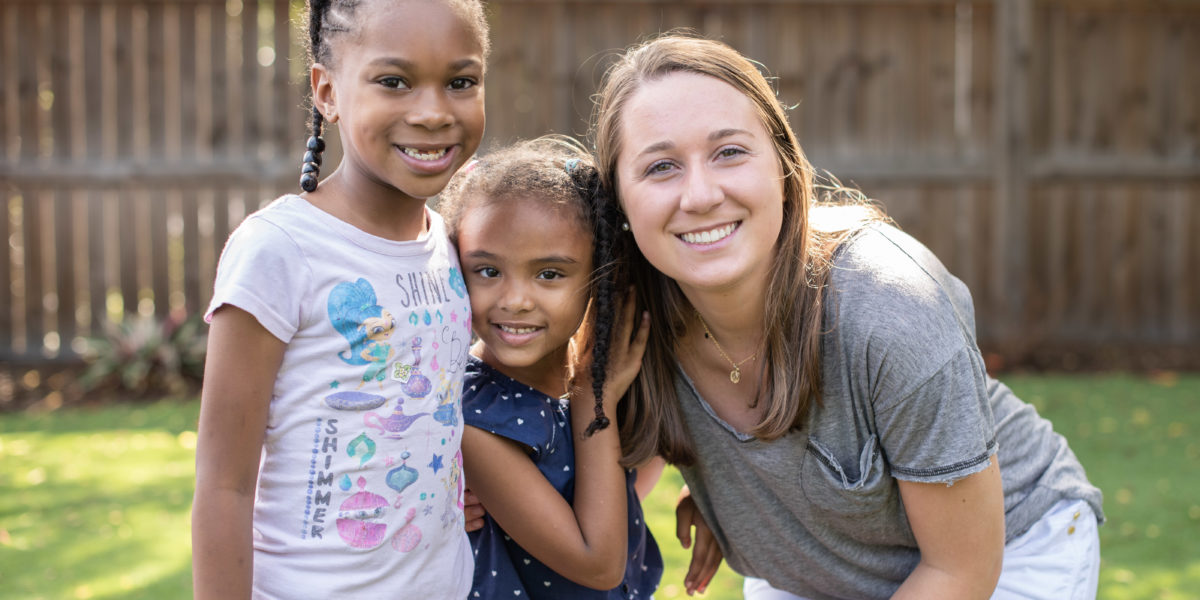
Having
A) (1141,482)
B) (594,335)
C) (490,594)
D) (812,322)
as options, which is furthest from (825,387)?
(1141,482)

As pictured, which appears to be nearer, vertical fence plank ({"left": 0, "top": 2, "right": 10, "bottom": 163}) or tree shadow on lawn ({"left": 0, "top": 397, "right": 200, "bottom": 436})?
tree shadow on lawn ({"left": 0, "top": 397, "right": 200, "bottom": 436})

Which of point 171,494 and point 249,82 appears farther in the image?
point 249,82

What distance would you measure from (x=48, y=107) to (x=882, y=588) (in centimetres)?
656

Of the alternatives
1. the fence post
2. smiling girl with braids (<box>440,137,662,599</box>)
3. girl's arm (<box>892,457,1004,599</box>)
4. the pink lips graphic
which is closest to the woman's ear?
smiling girl with braids (<box>440,137,662,599</box>)

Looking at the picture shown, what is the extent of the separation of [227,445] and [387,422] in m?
0.30

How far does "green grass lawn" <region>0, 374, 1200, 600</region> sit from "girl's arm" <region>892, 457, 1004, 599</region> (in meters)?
1.34

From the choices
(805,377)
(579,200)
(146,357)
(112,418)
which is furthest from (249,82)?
(805,377)

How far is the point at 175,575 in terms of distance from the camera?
3.57m

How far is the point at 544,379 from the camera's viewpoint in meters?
2.46

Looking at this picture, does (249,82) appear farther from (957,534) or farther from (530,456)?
(957,534)

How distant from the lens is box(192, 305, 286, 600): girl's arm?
70.6 inches

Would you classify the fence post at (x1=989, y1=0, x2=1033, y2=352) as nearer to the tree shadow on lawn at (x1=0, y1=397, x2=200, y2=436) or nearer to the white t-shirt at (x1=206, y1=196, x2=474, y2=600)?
the tree shadow on lawn at (x1=0, y1=397, x2=200, y2=436)

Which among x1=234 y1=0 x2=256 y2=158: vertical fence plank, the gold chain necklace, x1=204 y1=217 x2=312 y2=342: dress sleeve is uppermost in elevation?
x1=234 y1=0 x2=256 y2=158: vertical fence plank

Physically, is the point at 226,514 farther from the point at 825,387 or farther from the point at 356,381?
the point at 825,387
